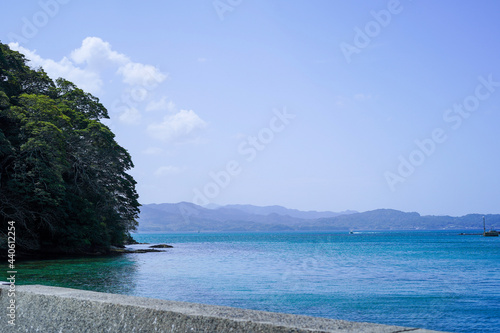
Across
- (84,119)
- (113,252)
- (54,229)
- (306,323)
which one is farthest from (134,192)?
(306,323)

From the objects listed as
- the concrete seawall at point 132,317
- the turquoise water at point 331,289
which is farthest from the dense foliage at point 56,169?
the concrete seawall at point 132,317

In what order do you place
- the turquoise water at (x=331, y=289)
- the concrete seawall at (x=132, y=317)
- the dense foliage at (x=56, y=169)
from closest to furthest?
the concrete seawall at (x=132, y=317) < the turquoise water at (x=331, y=289) < the dense foliage at (x=56, y=169)

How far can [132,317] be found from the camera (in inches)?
133

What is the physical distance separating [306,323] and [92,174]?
3408 centimetres

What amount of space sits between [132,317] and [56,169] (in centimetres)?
2678

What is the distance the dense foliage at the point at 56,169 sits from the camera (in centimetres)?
2727

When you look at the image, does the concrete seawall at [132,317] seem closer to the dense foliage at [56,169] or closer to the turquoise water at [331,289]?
the turquoise water at [331,289]

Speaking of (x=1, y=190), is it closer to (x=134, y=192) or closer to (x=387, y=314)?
(x=134, y=192)

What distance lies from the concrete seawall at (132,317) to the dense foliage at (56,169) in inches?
973

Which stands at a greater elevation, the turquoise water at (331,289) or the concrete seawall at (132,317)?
the concrete seawall at (132,317)

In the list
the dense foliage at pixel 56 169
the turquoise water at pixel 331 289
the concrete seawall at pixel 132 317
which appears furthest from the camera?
the dense foliage at pixel 56 169

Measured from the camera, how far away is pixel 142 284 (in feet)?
67.6

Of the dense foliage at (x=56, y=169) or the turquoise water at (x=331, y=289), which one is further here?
the dense foliage at (x=56, y=169)

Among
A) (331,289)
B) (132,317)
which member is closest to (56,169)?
(331,289)
